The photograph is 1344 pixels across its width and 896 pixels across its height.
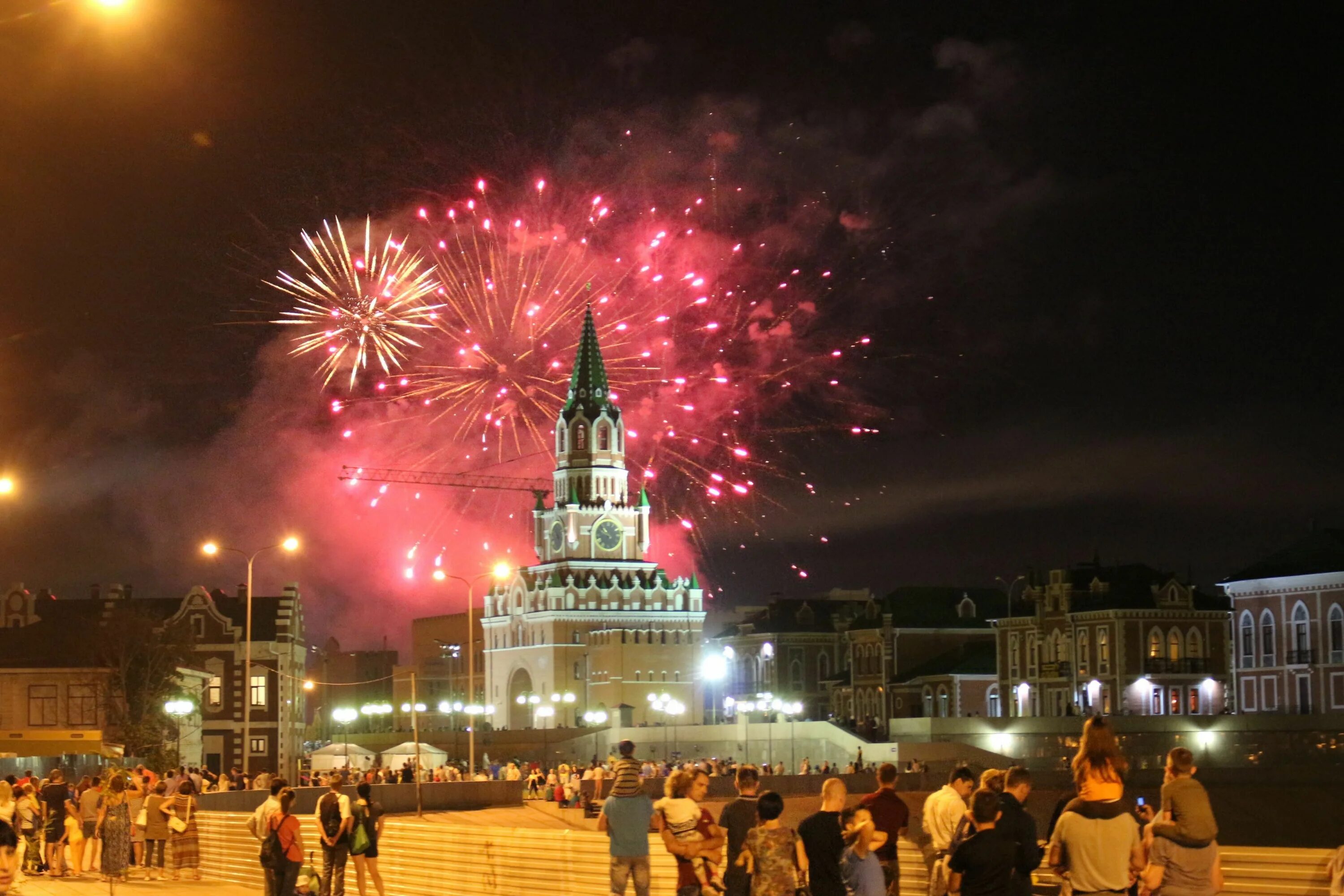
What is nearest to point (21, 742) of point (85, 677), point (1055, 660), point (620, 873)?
point (85, 677)

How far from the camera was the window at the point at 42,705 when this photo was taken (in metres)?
70.4

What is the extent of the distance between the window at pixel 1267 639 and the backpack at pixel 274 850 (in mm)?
65777

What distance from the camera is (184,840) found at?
28266mm

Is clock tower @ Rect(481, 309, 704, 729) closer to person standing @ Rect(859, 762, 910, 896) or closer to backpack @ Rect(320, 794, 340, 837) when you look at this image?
backpack @ Rect(320, 794, 340, 837)

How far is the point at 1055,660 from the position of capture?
9050cm

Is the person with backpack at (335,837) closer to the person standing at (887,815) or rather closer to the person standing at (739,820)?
the person standing at (739,820)

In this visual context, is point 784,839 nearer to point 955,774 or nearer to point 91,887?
point 955,774

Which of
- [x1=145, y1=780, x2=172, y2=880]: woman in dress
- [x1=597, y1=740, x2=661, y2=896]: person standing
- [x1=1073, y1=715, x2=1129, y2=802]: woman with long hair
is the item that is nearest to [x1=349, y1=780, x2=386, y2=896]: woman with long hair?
[x1=597, y1=740, x2=661, y2=896]: person standing

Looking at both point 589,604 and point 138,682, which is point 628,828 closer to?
point 138,682

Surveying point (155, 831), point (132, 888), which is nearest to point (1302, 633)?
point (155, 831)

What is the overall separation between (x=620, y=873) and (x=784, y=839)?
2.83 m

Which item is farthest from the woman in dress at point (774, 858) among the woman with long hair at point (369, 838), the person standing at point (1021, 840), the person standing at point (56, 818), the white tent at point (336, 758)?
the white tent at point (336, 758)

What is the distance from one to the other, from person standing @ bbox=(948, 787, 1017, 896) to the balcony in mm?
76315

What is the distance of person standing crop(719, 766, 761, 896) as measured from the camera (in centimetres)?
1429
